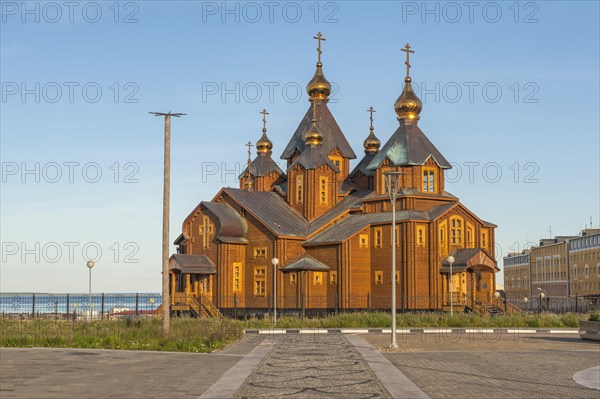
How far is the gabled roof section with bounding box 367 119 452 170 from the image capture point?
5072 cm

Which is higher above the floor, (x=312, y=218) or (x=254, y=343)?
(x=312, y=218)

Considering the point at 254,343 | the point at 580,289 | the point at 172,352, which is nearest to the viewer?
the point at 172,352

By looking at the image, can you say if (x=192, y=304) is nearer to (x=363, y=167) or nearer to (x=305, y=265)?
(x=305, y=265)

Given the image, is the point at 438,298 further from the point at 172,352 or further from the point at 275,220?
the point at 172,352

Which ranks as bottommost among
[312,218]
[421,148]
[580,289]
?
[580,289]

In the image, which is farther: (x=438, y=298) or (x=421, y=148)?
(x=421, y=148)

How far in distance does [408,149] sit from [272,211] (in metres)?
10.6

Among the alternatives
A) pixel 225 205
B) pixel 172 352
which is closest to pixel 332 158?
pixel 225 205

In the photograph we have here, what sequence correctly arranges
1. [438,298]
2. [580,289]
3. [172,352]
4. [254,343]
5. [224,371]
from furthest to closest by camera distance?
[580,289] → [438,298] → [254,343] → [172,352] → [224,371]

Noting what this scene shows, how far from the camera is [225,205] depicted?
54.6 m

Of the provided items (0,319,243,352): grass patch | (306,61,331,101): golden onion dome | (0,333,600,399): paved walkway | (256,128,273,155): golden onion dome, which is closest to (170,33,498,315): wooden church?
(306,61,331,101): golden onion dome

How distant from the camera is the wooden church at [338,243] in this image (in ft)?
158

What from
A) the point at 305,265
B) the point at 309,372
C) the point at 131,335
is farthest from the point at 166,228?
the point at 305,265

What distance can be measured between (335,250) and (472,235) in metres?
8.81
